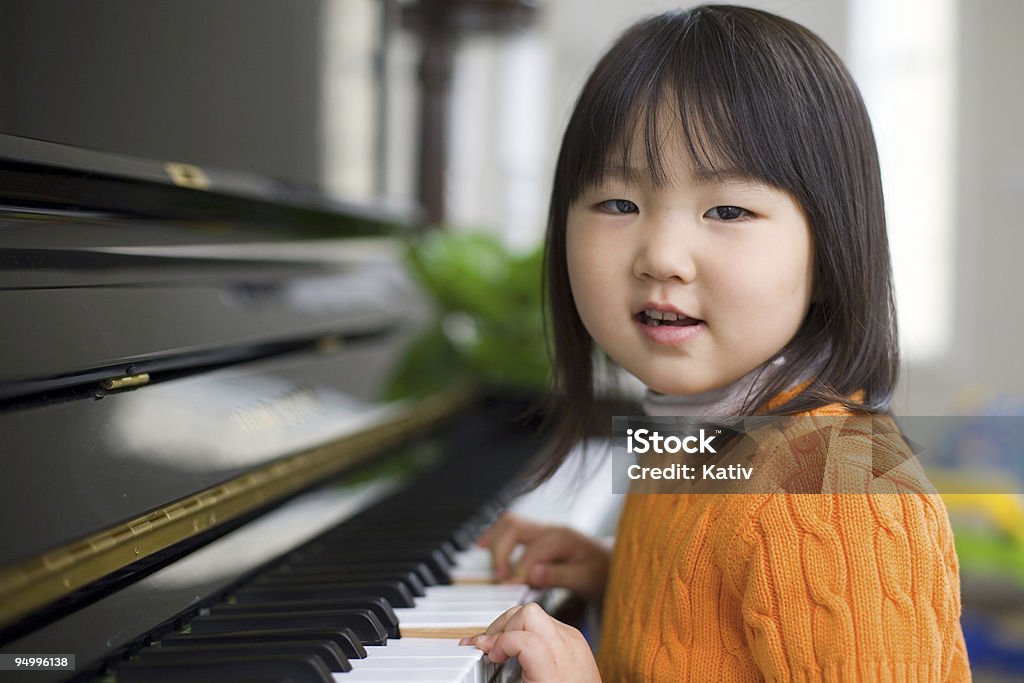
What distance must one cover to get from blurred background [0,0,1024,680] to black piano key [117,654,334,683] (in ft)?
1.45

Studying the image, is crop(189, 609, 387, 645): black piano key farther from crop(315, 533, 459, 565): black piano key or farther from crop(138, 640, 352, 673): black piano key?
crop(315, 533, 459, 565): black piano key

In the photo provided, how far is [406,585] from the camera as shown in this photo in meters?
0.91

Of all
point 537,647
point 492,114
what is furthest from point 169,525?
point 492,114

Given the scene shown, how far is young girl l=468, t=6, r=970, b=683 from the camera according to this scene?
0.75 meters

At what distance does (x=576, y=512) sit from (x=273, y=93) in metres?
0.69

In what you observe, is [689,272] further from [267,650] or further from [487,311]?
[487,311]

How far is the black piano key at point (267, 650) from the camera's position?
705 millimetres

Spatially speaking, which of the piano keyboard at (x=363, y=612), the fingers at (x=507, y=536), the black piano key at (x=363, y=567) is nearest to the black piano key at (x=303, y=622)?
the piano keyboard at (x=363, y=612)

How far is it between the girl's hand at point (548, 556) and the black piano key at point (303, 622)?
0.25 meters

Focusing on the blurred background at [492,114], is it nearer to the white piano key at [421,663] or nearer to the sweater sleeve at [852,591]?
the sweater sleeve at [852,591]

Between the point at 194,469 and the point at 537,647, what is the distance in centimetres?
35

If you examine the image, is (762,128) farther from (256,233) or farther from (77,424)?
(256,233)

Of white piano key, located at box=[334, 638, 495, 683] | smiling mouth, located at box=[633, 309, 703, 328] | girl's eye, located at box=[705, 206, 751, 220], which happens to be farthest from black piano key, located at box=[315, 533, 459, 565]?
girl's eye, located at box=[705, 206, 751, 220]

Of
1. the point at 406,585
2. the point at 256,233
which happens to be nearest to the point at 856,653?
the point at 406,585
